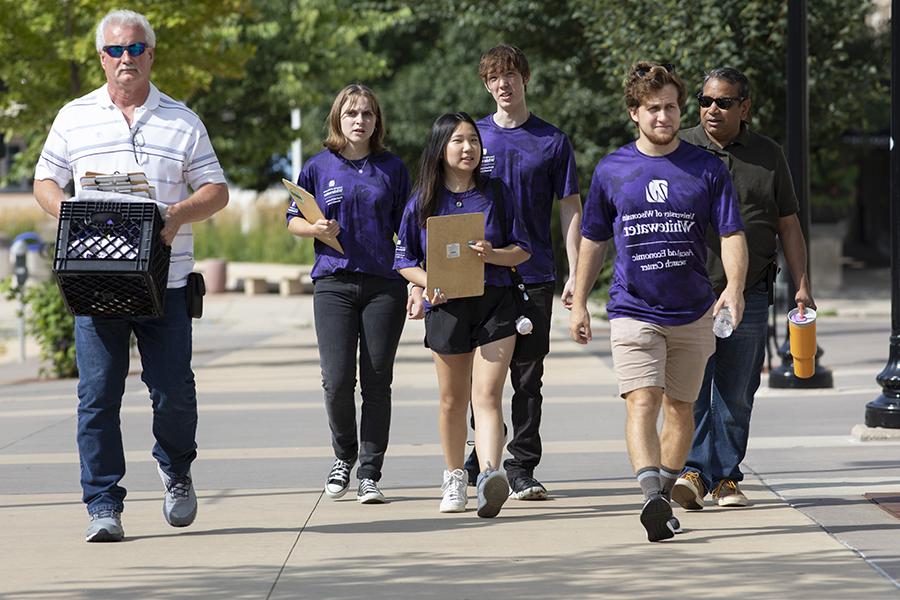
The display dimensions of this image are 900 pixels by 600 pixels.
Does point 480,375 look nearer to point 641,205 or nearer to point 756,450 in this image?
point 641,205

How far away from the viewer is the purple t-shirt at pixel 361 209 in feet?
25.4

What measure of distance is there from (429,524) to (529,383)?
991 mm

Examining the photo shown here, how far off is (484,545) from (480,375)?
3.34 feet

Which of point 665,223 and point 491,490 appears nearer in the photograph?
point 665,223

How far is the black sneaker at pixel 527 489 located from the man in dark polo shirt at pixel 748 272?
0.68 meters

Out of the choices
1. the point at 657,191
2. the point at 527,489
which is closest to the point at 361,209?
the point at 527,489

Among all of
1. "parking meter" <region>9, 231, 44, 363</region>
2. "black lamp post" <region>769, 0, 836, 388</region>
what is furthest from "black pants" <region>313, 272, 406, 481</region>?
"parking meter" <region>9, 231, 44, 363</region>

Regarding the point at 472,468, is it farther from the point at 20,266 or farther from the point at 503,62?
the point at 20,266

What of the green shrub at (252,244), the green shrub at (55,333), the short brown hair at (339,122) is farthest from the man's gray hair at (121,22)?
the green shrub at (252,244)

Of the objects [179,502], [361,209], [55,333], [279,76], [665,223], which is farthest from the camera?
[279,76]

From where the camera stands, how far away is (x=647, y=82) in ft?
21.9

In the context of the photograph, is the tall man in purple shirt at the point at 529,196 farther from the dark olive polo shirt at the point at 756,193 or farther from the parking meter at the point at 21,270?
the parking meter at the point at 21,270

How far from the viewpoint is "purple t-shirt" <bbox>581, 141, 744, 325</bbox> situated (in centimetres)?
667

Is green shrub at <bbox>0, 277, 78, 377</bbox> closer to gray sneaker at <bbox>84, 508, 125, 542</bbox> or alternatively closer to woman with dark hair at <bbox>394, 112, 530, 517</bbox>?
woman with dark hair at <bbox>394, 112, 530, 517</bbox>
